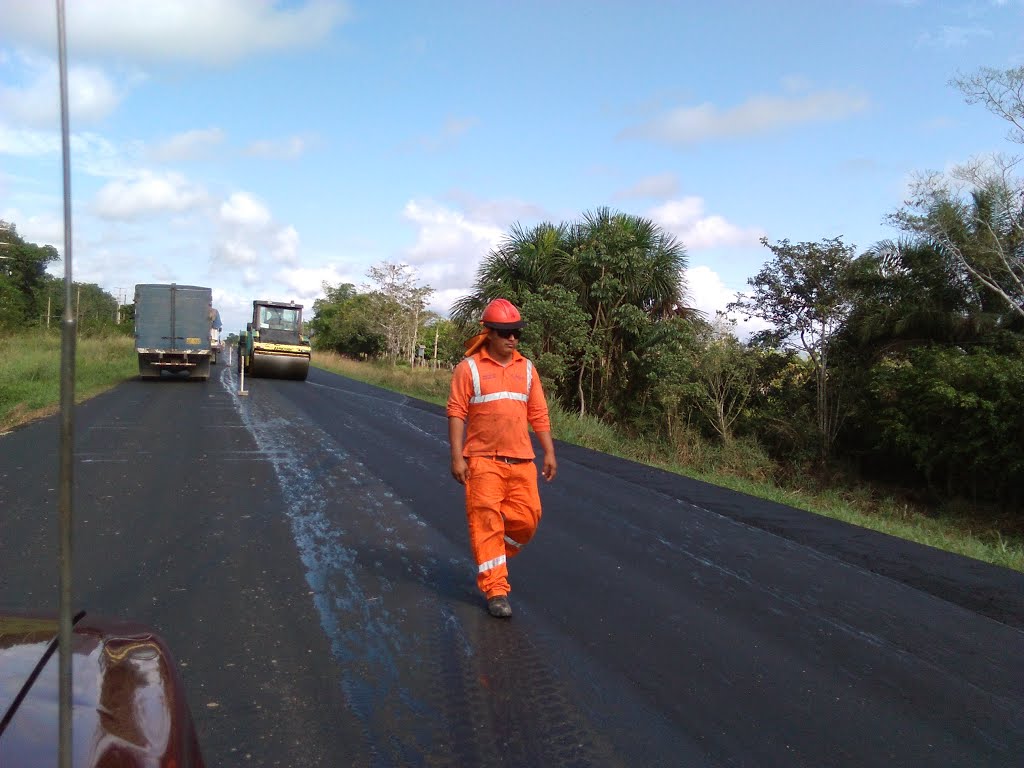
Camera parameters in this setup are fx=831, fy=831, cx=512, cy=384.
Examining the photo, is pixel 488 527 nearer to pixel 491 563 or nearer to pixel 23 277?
pixel 491 563

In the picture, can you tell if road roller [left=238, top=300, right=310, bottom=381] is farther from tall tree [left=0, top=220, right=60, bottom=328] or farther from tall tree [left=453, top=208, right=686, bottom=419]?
tall tree [left=0, top=220, right=60, bottom=328]

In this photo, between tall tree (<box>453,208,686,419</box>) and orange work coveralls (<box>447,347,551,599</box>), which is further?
tall tree (<box>453,208,686,419</box>)

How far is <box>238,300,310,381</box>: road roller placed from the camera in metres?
29.5

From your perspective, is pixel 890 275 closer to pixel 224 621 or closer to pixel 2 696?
pixel 224 621

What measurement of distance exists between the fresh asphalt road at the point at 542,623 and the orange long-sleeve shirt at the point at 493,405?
103 centimetres

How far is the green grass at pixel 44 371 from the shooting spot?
1610 cm

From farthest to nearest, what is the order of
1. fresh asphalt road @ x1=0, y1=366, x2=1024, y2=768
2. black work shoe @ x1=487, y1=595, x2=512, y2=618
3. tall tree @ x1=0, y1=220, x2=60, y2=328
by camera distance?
tall tree @ x1=0, y1=220, x2=60, y2=328, black work shoe @ x1=487, y1=595, x2=512, y2=618, fresh asphalt road @ x1=0, y1=366, x2=1024, y2=768

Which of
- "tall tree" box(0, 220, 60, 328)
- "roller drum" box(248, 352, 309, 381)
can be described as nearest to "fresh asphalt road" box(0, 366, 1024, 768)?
"roller drum" box(248, 352, 309, 381)

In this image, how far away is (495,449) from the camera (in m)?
5.04

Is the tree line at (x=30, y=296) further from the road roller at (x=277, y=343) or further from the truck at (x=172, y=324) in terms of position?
the truck at (x=172, y=324)

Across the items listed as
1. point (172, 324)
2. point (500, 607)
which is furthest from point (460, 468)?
point (172, 324)

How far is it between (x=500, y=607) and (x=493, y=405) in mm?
1205

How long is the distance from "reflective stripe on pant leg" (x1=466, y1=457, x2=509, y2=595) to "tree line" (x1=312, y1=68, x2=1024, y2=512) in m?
12.1

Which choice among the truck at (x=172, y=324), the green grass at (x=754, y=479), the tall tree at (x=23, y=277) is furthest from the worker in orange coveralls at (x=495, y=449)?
the tall tree at (x=23, y=277)
